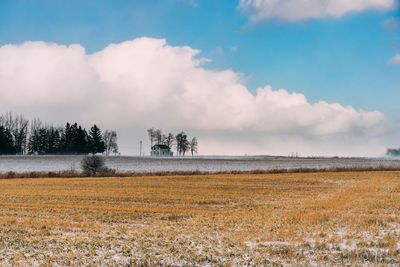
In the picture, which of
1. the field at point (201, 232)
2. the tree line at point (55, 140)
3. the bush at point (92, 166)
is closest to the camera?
the field at point (201, 232)

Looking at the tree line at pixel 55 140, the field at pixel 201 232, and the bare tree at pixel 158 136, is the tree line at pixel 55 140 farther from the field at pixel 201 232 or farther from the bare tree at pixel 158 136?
the field at pixel 201 232

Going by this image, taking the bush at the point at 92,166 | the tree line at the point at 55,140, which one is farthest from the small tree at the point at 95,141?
the bush at the point at 92,166

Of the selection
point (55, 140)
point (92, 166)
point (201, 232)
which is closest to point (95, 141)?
point (55, 140)

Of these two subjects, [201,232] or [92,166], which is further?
[92,166]

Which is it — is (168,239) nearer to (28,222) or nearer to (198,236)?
(198,236)

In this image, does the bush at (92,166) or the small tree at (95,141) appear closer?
the bush at (92,166)

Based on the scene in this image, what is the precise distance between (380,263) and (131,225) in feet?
31.0

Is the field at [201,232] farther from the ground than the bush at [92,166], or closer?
closer

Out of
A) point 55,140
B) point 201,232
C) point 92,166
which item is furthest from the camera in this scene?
point 55,140

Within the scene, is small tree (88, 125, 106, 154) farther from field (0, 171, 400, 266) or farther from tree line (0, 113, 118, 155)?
field (0, 171, 400, 266)

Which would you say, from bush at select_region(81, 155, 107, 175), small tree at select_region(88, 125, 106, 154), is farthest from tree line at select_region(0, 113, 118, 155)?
bush at select_region(81, 155, 107, 175)

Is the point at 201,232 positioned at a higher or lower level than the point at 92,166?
lower

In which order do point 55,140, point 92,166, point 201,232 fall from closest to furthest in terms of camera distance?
point 201,232, point 92,166, point 55,140

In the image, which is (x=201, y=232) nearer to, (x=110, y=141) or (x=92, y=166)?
(x=92, y=166)
